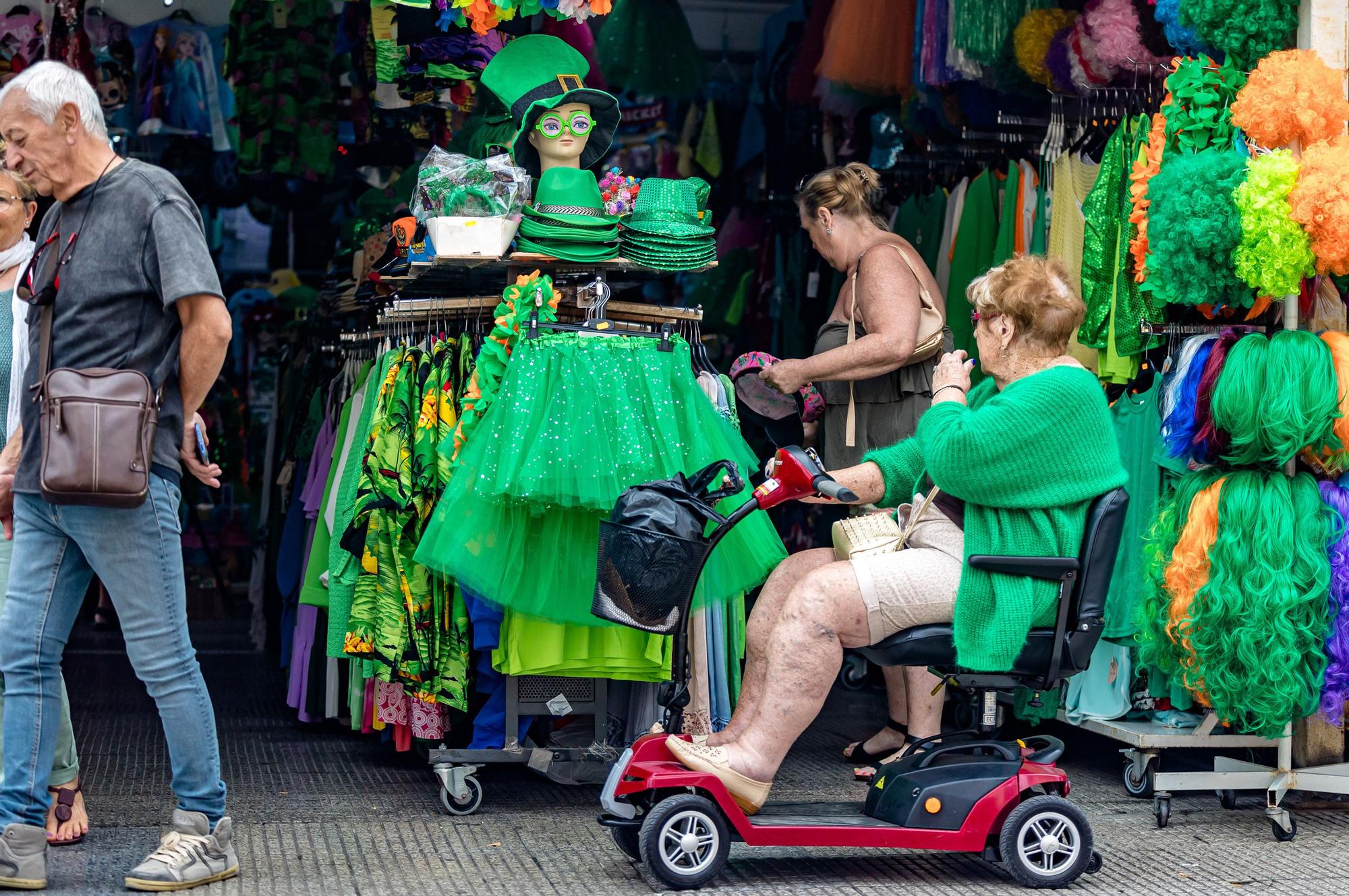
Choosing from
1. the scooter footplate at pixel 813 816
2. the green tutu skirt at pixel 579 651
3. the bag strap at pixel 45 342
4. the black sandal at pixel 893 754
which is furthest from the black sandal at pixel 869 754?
the bag strap at pixel 45 342

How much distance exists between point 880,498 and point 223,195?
5.04m

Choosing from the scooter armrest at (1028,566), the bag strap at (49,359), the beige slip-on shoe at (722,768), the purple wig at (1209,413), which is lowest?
the beige slip-on shoe at (722,768)

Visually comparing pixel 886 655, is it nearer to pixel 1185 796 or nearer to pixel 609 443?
pixel 609 443

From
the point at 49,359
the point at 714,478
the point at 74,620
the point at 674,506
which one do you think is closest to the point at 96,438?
the point at 49,359

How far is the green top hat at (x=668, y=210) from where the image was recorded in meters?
4.45

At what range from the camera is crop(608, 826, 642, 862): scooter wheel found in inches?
142

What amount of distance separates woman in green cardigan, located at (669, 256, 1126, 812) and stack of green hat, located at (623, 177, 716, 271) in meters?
1.13

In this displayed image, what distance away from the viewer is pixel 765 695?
3537 millimetres

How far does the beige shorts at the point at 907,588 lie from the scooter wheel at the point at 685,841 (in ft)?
1.88

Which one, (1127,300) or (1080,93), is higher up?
(1080,93)

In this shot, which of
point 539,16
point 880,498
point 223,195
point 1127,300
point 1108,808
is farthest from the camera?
point 223,195

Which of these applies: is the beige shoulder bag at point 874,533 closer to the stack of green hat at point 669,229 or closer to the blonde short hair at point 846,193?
the stack of green hat at point 669,229

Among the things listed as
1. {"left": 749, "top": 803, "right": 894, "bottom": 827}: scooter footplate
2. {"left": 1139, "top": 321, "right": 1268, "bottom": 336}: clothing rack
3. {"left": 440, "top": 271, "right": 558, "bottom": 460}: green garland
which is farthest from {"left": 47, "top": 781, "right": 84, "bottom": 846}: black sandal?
{"left": 1139, "top": 321, "right": 1268, "bottom": 336}: clothing rack

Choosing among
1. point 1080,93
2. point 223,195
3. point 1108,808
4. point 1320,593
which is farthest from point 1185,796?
point 223,195
